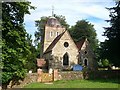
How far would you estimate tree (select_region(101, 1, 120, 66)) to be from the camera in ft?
126

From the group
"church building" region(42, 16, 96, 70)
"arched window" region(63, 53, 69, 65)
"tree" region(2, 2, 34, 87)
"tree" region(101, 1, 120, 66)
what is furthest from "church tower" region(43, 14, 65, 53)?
"tree" region(2, 2, 34, 87)

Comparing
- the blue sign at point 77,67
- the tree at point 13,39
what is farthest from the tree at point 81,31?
the tree at point 13,39

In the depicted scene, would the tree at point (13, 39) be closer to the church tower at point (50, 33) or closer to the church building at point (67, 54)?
the church building at point (67, 54)

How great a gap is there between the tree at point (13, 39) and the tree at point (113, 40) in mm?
16476

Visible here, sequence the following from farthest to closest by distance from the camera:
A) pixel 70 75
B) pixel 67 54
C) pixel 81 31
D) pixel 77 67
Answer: pixel 81 31 → pixel 67 54 → pixel 77 67 → pixel 70 75

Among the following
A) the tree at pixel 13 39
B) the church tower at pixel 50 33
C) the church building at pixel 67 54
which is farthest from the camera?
the church tower at pixel 50 33

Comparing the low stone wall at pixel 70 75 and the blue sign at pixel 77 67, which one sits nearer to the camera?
the low stone wall at pixel 70 75

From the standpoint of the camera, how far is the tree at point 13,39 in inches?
908

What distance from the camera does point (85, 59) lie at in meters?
57.0

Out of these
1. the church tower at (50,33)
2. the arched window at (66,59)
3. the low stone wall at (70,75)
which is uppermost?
the church tower at (50,33)

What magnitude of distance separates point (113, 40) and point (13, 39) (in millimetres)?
18389

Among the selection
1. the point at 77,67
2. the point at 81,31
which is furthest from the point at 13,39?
the point at 81,31

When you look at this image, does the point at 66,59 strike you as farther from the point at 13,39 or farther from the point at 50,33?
the point at 13,39

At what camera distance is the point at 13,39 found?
23.8 metres
